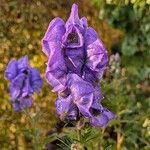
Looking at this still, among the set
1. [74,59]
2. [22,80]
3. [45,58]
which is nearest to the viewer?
[74,59]

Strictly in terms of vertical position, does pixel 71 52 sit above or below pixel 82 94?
above

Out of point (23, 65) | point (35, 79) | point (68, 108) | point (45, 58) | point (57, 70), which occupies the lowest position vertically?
point (45, 58)

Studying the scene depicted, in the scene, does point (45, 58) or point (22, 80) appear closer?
point (22, 80)

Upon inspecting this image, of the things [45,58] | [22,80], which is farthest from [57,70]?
[45,58]

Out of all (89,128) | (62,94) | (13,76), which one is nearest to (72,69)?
(62,94)

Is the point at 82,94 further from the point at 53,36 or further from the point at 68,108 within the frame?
the point at 53,36

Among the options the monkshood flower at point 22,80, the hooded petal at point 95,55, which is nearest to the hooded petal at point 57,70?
the hooded petal at point 95,55

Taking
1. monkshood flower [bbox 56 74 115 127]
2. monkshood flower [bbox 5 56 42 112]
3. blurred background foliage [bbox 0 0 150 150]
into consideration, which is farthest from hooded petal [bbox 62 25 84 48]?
blurred background foliage [bbox 0 0 150 150]

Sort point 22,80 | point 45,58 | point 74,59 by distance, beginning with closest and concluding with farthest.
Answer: point 74,59 → point 22,80 → point 45,58
